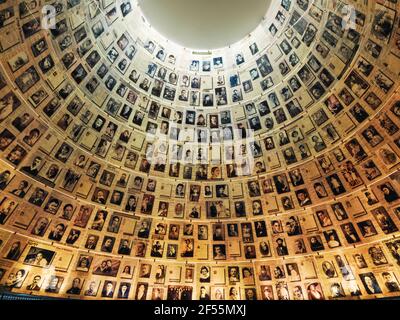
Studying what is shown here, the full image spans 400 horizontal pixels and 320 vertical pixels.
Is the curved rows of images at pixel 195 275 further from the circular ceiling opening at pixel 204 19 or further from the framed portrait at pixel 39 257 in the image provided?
the circular ceiling opening at pixel 204 19

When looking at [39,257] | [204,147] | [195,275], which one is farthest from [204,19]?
[39,257]

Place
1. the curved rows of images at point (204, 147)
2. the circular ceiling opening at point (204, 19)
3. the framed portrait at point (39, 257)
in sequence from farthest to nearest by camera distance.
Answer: the circular ceiling opening at point (204, 19) → the framed portrait at point (39, 257) → the curved rows of images at point (204, 147)

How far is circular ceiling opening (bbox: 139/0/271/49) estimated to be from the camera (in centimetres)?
1596

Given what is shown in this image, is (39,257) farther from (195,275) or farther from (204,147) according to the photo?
(204,147)

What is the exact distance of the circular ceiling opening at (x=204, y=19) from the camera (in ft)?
52.4

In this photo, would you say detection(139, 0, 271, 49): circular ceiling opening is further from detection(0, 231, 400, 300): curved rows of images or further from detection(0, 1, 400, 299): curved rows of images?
detection(0, 231, 400, 300): curved rows of images

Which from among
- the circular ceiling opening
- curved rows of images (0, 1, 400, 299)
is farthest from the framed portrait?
the circular ceiling opening

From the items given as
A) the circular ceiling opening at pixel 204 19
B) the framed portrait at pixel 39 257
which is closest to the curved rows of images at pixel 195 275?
the framed portrait at pixel 39 257

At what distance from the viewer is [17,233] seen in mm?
12742

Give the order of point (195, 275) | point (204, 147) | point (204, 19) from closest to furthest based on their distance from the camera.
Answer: point (195, 275) < point (204, 19) < point (204, 147)

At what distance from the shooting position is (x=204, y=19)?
16625 mm
